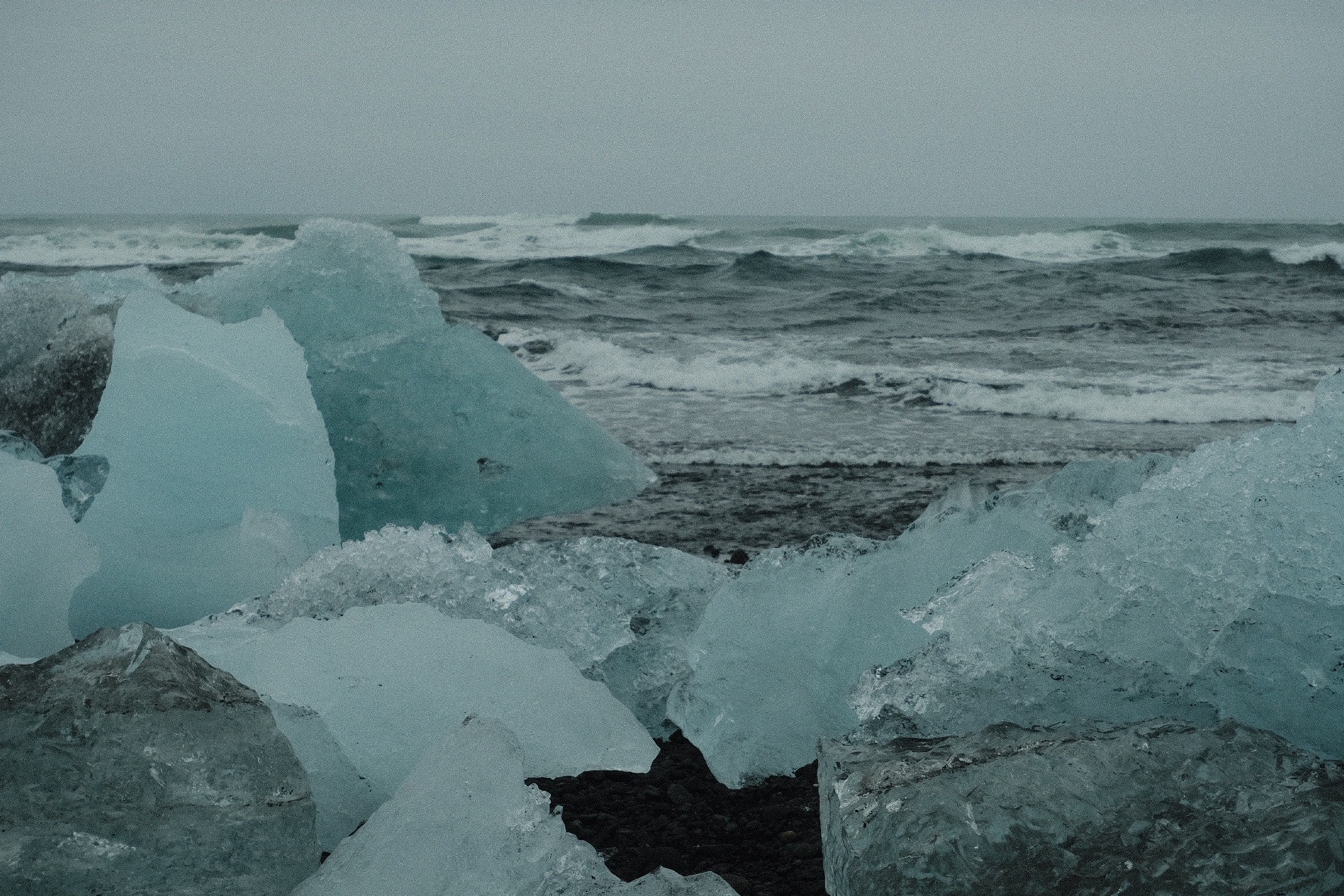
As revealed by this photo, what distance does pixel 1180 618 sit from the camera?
1.55 meters

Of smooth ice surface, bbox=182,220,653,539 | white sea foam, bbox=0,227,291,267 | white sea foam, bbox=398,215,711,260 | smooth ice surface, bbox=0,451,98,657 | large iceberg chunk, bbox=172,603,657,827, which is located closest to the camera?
large iceberg chunk, bbox=172,603,657,827

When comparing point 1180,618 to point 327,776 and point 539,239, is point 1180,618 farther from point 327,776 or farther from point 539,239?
point 539,239

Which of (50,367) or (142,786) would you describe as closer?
(142,786)

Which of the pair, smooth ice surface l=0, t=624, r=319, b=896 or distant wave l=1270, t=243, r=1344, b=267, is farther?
distant wave l=1270, t=243, r=1344, b=267

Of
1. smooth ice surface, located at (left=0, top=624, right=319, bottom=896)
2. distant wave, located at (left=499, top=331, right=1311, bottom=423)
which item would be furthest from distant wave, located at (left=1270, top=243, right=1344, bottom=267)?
smooth ice surface, located at (left=0, top=624, right=319, bottom=896)

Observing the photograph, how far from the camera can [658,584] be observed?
7.82ft

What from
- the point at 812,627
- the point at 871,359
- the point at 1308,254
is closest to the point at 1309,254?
the point at 1308,254

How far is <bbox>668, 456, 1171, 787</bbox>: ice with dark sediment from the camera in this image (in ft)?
6.40

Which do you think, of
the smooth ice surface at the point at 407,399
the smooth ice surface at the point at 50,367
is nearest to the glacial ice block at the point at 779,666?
the smooth ice surface at the point at 407,399

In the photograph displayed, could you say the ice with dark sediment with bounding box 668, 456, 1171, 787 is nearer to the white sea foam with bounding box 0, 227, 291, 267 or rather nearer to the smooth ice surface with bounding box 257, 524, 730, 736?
the smooth ice surface with bounding box 257, 524, 730, 736

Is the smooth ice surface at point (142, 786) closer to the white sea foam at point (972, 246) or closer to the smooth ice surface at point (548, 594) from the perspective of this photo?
the smooth ice surface at point (548, 594)

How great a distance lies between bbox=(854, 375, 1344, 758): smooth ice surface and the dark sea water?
1.97 meters

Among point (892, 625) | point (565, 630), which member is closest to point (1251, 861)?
point (892, 625)

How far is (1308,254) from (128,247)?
960 inches
